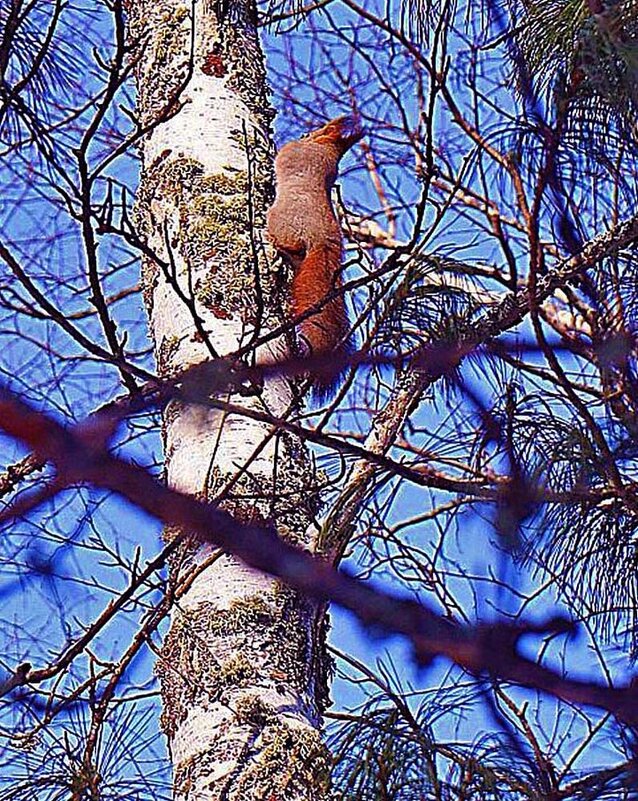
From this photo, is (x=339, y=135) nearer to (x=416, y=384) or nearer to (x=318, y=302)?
(x=318, y=302)

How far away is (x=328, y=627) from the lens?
1262mm

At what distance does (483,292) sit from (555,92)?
0.31 metres

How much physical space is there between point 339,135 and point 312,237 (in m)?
0.56

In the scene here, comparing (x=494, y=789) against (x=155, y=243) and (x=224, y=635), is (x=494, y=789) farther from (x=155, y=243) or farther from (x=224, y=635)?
(x=155, y=243)

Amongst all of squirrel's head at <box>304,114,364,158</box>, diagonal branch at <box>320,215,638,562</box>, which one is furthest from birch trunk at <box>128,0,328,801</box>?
squirrel's head at <box>304,114,364,158</box>

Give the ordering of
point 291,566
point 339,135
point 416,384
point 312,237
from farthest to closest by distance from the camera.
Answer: point 339,135, point 312,237, point 416,384, point 291,566

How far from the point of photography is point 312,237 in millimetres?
1562

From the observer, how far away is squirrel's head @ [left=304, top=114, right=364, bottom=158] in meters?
2.04

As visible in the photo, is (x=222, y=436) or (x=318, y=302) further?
(x=318, y=302)

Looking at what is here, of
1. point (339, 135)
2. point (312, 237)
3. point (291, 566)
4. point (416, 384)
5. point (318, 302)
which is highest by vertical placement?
point (339, 135)

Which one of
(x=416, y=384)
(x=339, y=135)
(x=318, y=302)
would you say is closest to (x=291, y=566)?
Answer: (x=416, y=384)

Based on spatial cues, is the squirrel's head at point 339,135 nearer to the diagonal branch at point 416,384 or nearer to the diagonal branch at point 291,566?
the diagonal branch at point 416,384

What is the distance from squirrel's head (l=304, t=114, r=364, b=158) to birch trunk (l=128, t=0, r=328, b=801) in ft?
1.73

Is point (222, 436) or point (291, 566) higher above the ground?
point (222, 436)
